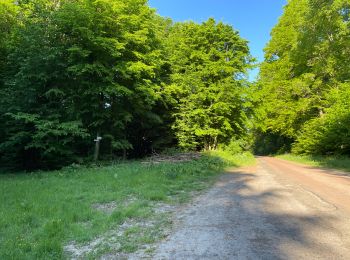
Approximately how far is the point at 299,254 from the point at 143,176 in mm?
8524

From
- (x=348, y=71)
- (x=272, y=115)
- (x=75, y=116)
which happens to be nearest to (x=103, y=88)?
(x=75, y=116)

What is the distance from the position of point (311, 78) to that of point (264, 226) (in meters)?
29.2

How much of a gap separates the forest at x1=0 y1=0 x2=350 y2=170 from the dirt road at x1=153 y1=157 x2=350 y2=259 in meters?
10.4

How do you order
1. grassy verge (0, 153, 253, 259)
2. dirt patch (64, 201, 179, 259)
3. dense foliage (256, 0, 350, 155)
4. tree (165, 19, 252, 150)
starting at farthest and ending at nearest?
dense foliage (256, 0, 350, 155) → tree (165, 19, 252, 150) → grassy verge (0, 153, 253, 259) → dirt patch (64, 201, 179, 259)

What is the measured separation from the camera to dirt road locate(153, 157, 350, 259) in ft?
17.7

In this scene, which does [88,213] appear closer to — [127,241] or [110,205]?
[110,205]

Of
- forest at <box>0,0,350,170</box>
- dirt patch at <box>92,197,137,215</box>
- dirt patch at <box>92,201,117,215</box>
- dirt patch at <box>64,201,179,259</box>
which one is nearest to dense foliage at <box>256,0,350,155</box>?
forest at <box>0,0,350,170</box>

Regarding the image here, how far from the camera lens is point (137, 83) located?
21047 mm

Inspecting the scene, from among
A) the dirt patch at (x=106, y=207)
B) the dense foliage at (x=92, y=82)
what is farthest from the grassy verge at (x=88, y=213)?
the dense foliage at (x=92, y=82)

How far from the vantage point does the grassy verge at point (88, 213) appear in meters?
5.83

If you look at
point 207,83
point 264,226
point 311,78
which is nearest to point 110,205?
point 264,226

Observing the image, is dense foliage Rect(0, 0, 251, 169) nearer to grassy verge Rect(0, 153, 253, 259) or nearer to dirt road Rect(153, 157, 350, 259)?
grassy verge Rect(0, 153, 253, 259)

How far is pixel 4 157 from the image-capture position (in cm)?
2109

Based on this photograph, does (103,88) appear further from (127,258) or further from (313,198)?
(127,258)
